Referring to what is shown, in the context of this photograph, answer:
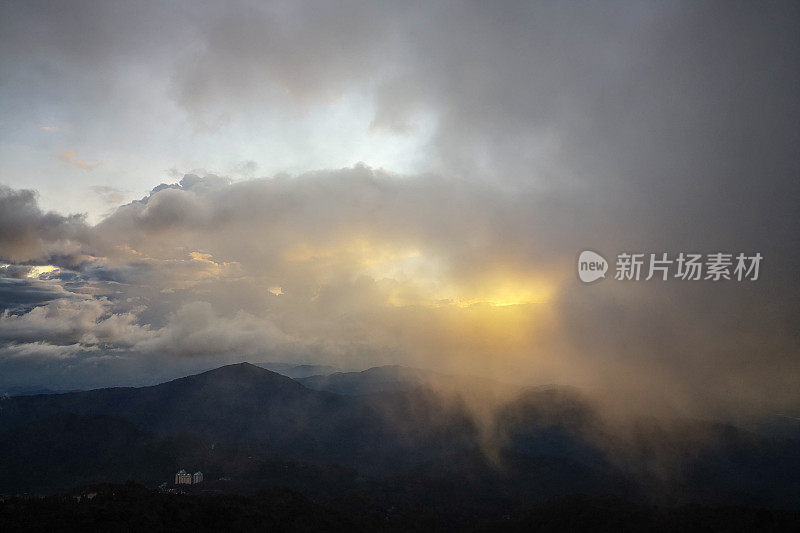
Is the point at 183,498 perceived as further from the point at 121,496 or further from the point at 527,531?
the point at 527,531

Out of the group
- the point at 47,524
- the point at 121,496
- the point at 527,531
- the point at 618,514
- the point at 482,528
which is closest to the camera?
the point at 47,524

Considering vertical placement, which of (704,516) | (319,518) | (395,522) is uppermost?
(704,516)

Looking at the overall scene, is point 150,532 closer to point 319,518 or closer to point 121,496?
point 121,496

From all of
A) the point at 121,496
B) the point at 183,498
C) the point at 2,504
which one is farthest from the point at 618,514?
the point at 2,504

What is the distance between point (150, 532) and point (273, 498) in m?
59.1

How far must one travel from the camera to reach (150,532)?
107 meters

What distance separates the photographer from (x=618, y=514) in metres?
144

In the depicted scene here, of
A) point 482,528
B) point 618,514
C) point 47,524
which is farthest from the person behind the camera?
point 482,528

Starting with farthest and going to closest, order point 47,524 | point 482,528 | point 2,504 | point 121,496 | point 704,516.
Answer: point 482,528, point 704,516, point 121,496, point 2,504, point 47,524

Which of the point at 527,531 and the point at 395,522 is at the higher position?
the point at 527,531

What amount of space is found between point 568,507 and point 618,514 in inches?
831

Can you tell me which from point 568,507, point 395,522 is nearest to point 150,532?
point 395,522

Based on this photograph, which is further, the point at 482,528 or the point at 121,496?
the point at 482,528

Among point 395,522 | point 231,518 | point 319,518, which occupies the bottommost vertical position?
point 395,522
